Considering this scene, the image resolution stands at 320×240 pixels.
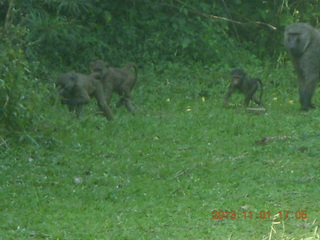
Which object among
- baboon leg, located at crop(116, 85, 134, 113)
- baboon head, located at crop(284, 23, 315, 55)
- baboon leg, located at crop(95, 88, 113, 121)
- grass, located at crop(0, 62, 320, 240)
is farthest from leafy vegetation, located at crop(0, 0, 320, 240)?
baboon head, located at crop(284, 23, 315, 55)

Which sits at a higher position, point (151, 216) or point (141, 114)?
point (151, 216)

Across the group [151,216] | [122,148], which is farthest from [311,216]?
[122,148]

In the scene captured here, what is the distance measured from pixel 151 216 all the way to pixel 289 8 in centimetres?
948

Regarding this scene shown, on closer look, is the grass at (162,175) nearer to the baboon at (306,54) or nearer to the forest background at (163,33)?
the baboon at (306,54)

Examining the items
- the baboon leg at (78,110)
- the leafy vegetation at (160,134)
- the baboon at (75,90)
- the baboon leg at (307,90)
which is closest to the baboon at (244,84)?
the leafy vegetation at (160,134)

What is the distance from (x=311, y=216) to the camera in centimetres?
661

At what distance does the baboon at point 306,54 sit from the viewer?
1182 cm

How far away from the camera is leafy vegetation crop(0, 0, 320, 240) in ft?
21.7

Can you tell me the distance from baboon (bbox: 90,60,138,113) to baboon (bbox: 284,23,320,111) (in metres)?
2.39

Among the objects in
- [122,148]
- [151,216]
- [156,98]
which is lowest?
[156,98]

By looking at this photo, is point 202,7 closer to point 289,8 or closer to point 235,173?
point 289,8
